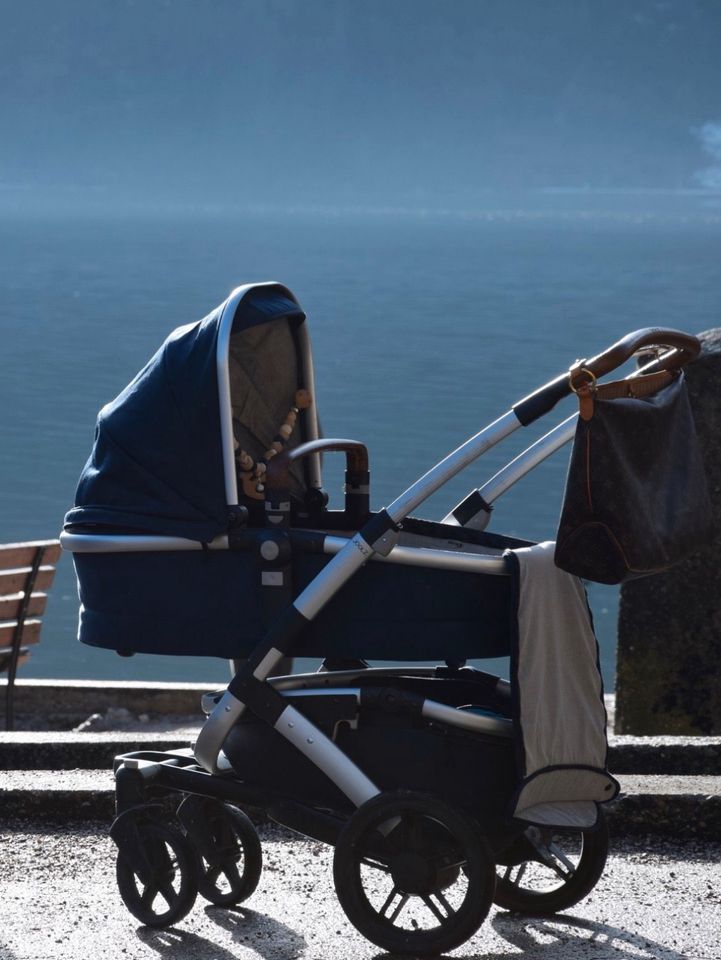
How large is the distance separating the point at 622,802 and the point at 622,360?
180cm

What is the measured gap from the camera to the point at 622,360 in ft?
11.8

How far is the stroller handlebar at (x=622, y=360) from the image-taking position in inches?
141

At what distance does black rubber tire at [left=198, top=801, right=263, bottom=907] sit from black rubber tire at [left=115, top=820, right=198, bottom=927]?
13cm

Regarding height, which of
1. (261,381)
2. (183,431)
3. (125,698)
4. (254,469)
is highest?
(261,381)

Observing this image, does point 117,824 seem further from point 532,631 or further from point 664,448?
point 664,448

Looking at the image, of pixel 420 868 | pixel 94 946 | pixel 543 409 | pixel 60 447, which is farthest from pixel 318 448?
pixel 60 447

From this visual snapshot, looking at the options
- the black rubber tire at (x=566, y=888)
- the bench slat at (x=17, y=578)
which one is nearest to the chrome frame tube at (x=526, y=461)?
the black rubber tire at (x=566, y=888)

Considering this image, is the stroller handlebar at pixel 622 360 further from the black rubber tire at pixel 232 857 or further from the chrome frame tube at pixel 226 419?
the black rubber tire at pixel 232 857

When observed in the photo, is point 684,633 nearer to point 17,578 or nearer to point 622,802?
point 622,802

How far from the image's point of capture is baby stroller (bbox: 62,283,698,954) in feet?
12.4

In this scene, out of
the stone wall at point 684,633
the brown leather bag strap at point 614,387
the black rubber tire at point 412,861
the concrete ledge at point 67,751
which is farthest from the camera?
the stone wall at point 684,633

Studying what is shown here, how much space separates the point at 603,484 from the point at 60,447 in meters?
83.6

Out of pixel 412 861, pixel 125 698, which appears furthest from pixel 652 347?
pixel 125 698

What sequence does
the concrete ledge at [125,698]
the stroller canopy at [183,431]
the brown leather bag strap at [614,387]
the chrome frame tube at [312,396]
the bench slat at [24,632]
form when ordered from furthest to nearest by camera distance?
1. the bench slat at [24,632]
2. the concrete ledge at [125,698]
3. the chrome frame tube at [312,396]
4. the stroller canopy at [183,431]
5. the brown leather bag strap at [614,387]
